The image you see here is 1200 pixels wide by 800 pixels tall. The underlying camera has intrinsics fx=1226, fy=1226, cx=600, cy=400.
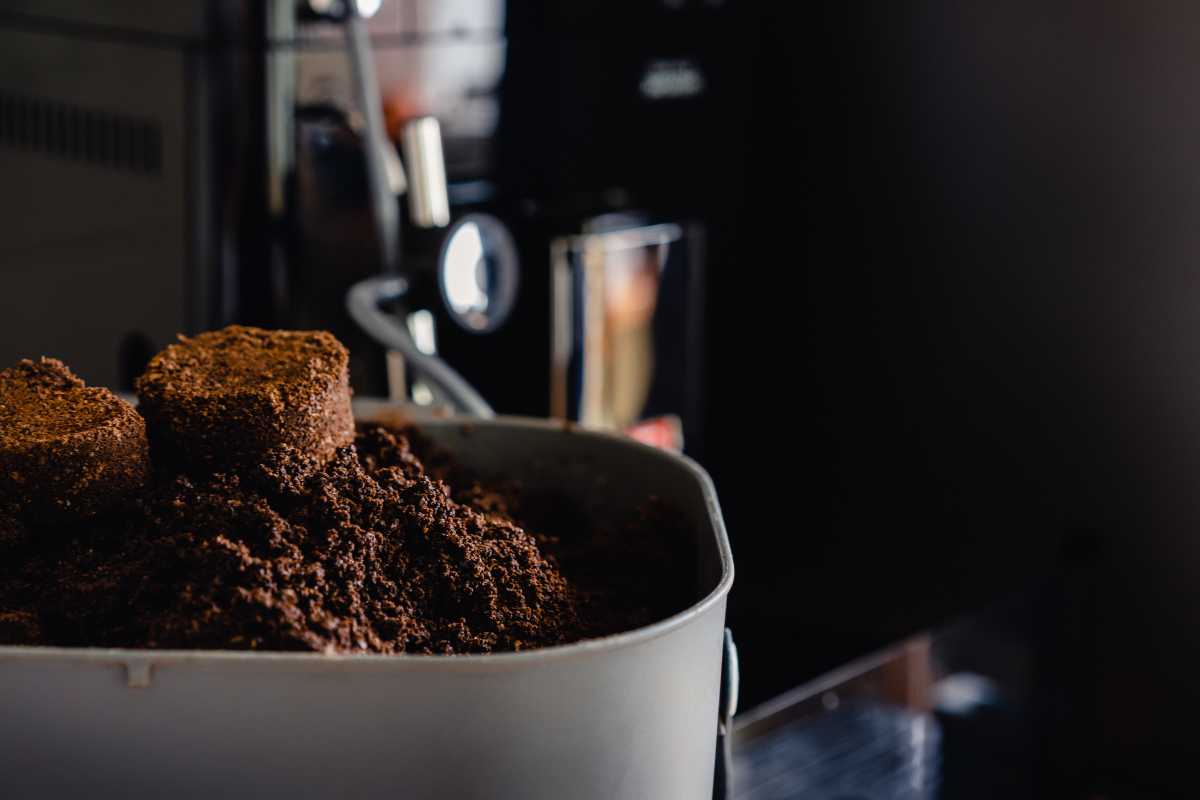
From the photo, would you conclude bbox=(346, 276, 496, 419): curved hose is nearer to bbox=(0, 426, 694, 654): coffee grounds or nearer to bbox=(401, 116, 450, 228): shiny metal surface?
bbox=(401, 116, 450, 228): shiny metal surface

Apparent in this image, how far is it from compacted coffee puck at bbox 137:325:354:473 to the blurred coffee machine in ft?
1.51

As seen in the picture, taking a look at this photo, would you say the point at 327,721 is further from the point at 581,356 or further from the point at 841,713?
the point at 581,356

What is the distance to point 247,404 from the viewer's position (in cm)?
46

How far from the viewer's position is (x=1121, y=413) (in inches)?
57.4

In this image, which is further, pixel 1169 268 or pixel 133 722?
pixel 1169 268

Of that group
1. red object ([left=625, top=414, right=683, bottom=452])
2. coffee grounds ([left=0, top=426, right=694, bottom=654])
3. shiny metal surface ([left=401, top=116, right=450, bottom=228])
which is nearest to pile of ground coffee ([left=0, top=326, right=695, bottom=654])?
coffee grounds ([left=0, top=426, right=694, bottom=654])

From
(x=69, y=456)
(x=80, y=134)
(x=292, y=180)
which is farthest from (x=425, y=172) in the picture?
(x=69, y=456)

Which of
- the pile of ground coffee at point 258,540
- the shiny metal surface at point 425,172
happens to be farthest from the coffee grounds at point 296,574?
the shiny metal surface at point 425,172

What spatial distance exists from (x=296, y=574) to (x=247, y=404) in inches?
3.0

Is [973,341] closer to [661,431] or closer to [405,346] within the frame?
[661,431]

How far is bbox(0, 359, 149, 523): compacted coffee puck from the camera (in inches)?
17.0

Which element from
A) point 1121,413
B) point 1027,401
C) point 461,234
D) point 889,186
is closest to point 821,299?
point 889,186

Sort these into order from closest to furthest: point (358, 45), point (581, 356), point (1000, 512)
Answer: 1. point (358, 45)
2. point (581, 356)
3. point (1000, 512)

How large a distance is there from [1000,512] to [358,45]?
100 cm
